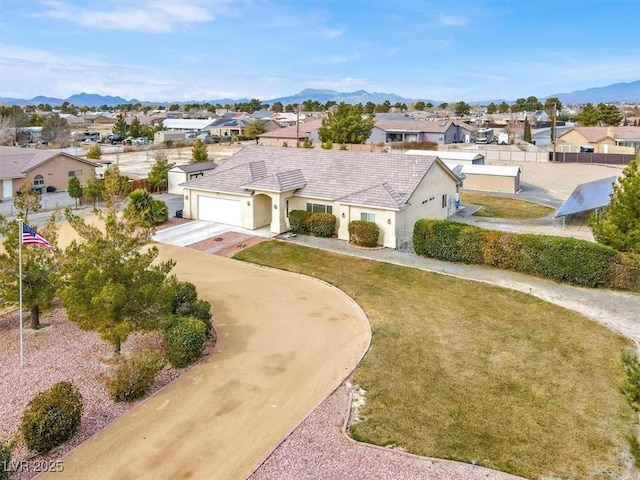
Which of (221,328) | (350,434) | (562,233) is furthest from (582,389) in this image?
A: (562,233)

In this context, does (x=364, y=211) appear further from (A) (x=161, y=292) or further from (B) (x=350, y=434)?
(B) (x=350, y=434)

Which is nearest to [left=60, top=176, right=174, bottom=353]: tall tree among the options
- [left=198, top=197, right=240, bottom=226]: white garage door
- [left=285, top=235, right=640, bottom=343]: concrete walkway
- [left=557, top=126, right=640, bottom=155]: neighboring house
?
[left=285, top=235, right=640, bottom=343]: concrete walkway

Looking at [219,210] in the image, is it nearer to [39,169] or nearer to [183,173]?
[183,173]

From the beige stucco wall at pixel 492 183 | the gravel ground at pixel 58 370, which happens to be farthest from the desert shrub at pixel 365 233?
the beige stucco wall at pixel 492 183

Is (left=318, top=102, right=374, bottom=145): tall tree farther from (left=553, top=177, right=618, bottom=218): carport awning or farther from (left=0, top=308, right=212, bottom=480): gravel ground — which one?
(left=0, top=308, right=212, bottom=480): gravel ground

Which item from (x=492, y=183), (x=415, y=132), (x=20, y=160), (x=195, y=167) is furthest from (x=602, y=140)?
(x=20, y=160)

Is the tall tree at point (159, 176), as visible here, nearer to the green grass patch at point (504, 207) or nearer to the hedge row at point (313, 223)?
the hedge row at point (313, 223)
